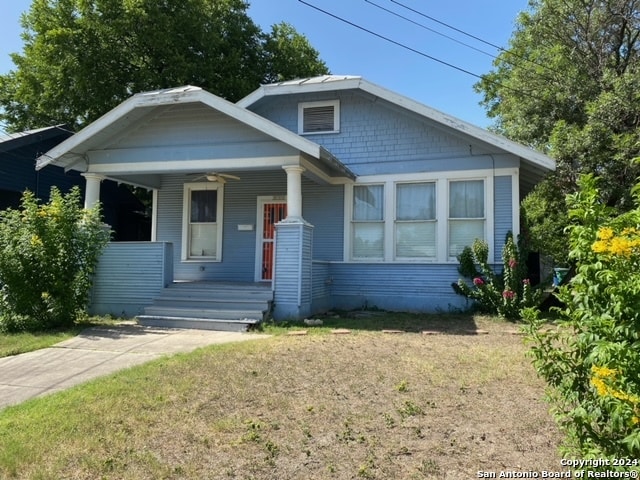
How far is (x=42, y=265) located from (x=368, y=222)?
262 inches

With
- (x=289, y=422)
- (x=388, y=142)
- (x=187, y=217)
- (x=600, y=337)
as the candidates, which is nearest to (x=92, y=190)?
(x=187, y=217)

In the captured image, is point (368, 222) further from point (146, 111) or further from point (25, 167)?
point (25, 167)

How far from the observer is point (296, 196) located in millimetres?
9586

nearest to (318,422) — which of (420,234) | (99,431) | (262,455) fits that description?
(262,455)

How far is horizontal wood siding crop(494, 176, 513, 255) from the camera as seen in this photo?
1060 cm

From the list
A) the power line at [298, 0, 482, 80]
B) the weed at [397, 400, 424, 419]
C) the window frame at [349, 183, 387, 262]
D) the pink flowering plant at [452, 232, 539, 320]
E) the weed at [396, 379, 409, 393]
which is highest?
the power line at [298, 0, 482, 80]

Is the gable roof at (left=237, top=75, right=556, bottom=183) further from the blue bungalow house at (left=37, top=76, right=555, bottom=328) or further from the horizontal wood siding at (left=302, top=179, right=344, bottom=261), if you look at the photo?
the horizontal wood siding at (left=302, top=179, right=344, bottom=261)

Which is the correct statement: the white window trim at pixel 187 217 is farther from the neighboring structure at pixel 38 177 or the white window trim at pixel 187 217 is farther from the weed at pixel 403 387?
the weed at pixel 403 387

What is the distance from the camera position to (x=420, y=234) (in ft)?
36.8

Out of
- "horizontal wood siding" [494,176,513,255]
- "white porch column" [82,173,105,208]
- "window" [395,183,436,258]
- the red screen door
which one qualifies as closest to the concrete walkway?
"white porch column" [82,173,105,208]

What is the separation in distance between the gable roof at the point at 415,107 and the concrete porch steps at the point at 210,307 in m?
4.35

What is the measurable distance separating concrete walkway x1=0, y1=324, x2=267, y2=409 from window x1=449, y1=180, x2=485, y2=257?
517cm

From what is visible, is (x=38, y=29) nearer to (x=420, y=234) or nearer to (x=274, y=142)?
(x=274, y=142)

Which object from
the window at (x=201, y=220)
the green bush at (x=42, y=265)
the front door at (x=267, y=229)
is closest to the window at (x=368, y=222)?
the front door at (x=267, y=229)
